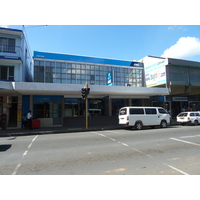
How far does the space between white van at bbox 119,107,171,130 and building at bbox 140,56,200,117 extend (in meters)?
6.15

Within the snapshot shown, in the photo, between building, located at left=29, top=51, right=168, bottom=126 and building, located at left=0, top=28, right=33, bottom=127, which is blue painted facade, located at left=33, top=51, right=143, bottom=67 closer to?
building, located at left=29, top=51, right=168, bottom=126

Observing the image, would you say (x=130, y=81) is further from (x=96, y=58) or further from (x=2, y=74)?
(x=2, y=74)

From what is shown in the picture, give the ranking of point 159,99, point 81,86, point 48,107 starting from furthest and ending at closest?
1. point 159,99
2. point 48,107
3. point 81,86

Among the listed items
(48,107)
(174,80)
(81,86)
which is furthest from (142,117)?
(48,107)

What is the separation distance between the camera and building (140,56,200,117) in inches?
801

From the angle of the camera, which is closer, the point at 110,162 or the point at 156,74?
the point at 110,162

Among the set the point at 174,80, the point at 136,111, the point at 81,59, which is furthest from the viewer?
the point at 81,59

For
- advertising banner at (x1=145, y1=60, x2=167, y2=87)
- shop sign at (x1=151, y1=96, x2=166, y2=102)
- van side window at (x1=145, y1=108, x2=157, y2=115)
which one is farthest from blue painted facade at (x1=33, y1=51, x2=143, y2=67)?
van side window at (x1=145, y1=108, x2=157, y2=115)

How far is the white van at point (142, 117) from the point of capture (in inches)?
516

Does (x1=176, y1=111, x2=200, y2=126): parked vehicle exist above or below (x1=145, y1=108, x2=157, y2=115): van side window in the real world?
below

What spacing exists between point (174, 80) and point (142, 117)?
33.4 feet

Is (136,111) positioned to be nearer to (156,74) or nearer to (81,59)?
(156,74)

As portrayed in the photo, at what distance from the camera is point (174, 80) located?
67.2 feet
